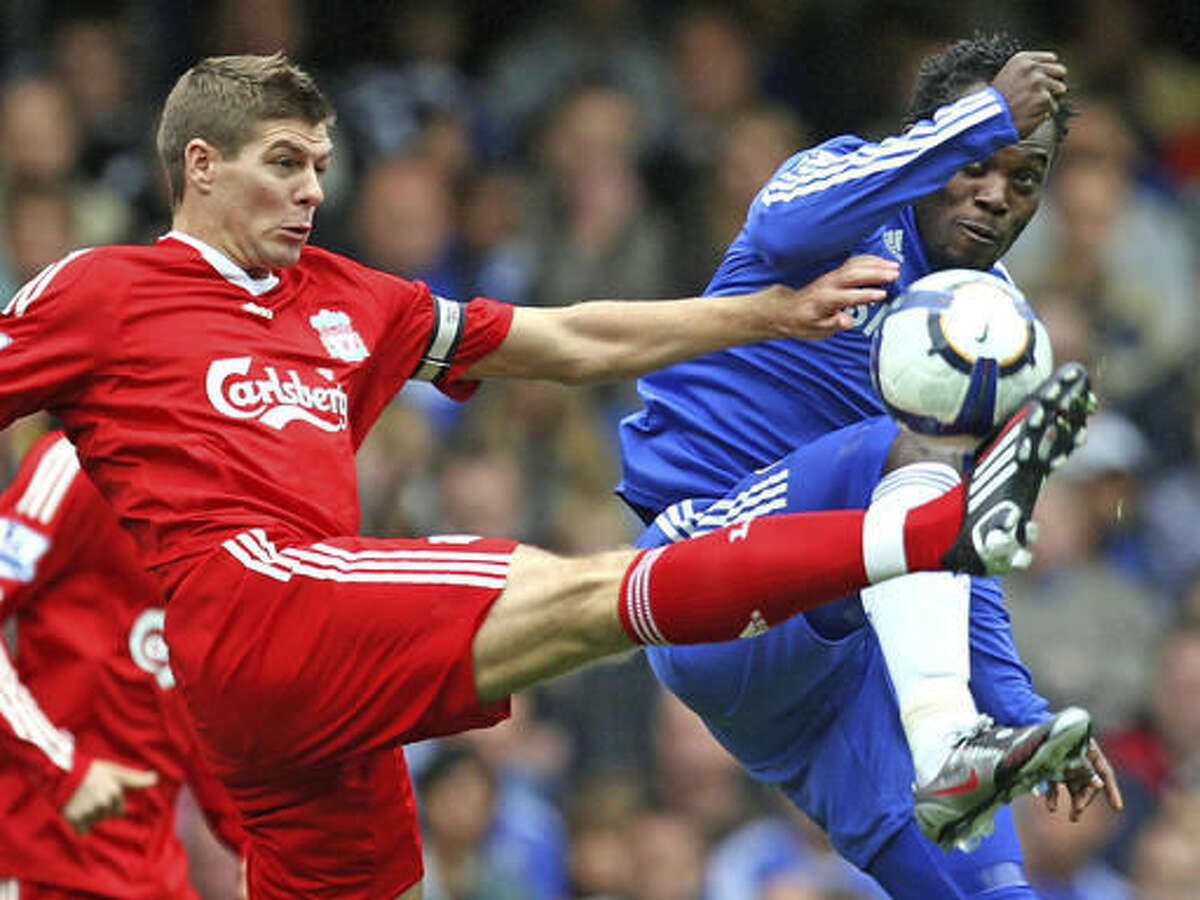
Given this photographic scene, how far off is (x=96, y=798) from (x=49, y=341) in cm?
153

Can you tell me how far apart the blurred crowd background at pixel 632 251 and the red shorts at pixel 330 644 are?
10.0ft

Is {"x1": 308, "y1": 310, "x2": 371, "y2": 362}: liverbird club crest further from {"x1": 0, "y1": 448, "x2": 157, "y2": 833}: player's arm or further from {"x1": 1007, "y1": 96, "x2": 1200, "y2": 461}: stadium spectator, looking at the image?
{"x1": 1007, "y1": 96, "x2": 1200, "y2": 461}: stadium spectator

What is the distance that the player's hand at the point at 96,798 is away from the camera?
5.98m

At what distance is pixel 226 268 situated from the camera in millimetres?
5148

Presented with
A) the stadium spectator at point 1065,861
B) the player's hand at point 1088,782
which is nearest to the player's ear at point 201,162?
the player's hand at point 1088,782

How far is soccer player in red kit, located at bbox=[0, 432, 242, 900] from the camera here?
616 cm

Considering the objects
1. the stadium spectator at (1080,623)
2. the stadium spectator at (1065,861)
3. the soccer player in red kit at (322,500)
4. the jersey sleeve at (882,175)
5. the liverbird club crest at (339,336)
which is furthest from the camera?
the stadium spectator at (1080,623)

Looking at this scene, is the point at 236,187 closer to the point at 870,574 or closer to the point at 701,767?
the point at 870,574

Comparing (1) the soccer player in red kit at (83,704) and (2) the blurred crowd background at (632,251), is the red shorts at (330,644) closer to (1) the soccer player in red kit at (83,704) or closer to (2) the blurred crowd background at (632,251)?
(1) the soccer player in red kit at (83,704)

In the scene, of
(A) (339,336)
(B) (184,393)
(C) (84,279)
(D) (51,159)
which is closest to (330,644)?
(B) (184,393)

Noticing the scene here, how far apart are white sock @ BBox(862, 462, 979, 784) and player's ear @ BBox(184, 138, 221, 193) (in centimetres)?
158

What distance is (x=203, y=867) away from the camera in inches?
307

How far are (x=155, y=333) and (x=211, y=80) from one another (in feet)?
1.99

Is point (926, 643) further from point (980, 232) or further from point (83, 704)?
point (83, 704)
